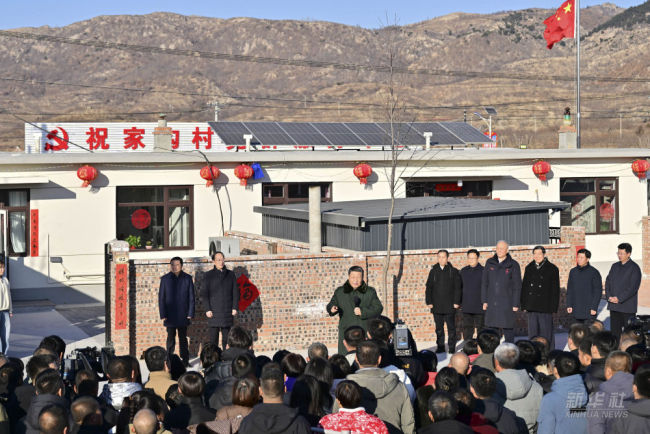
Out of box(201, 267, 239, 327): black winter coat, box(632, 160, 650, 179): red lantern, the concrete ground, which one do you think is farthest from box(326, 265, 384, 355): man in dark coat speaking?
box(632, 160, 650, 179): red lantern

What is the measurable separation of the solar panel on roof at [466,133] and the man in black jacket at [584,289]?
1454 cm

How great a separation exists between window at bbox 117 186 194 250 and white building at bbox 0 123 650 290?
0.03 meters

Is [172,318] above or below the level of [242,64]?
below

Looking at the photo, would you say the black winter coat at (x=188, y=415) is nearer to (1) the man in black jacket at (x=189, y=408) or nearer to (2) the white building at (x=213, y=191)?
(1) the man in black jacket at (x=189, y=408)

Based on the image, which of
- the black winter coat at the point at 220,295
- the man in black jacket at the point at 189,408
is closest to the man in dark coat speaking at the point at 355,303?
the black winter coat at the point at 220,295

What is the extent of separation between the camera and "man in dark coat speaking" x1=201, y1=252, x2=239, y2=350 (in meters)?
13.2

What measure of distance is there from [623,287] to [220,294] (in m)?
5.75

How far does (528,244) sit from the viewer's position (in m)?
17.0

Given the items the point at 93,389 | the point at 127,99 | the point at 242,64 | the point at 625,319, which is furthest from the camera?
the point at 242,64

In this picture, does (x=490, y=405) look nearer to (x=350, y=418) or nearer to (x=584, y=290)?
(x=350, y=418)

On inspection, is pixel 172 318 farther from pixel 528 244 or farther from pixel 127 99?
pixel 127 99

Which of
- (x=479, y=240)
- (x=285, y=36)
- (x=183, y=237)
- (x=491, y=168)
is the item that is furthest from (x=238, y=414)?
(x=285, y=36)

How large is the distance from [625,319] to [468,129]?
17.2 metres

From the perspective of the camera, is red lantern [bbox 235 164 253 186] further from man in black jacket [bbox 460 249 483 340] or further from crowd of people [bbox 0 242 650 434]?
crowd of people [bbox 0 242 650 434]
